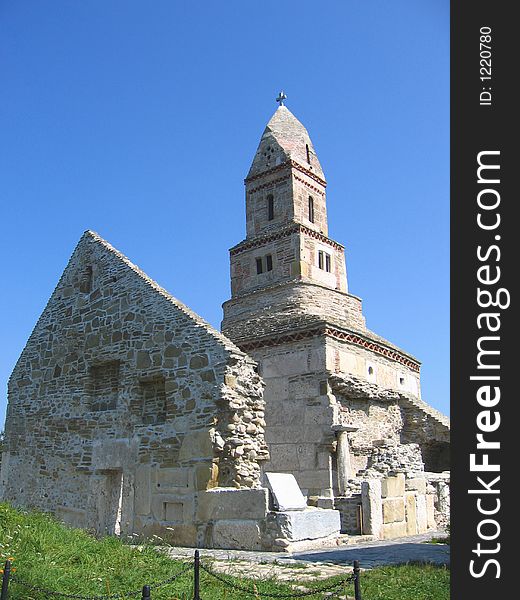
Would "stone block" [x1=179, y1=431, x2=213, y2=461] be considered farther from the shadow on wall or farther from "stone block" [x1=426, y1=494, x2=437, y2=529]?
the shadow on wall

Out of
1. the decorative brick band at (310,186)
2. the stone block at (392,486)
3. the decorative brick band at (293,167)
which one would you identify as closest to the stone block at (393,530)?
the stone block at (392,486)

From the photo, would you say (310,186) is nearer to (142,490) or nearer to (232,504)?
(142,490)

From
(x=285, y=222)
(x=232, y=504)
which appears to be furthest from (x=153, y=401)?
(x=285, y=222)

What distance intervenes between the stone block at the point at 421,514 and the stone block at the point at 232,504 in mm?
5458

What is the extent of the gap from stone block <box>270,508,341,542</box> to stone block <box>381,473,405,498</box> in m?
2.50

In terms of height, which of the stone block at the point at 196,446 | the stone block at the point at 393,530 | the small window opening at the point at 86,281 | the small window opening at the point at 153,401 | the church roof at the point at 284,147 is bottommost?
the stone block at the point at 393,530

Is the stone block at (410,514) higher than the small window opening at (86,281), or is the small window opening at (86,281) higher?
the small window opening at (86,281)

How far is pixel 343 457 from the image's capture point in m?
15.2

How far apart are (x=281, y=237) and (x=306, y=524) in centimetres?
1327

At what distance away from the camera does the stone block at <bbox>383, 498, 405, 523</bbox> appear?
37.4 ft

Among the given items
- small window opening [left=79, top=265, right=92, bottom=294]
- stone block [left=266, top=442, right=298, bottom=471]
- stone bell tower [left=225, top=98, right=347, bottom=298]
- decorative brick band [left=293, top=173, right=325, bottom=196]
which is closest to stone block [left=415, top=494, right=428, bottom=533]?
stone block [left=266, top=442, right=298, bottom=471]

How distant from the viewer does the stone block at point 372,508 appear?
1101 centimetres

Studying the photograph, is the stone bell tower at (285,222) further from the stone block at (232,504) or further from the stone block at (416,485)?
the stone block at (232,504)

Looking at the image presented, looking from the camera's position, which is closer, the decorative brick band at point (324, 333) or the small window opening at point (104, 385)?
the small window opening at point (104, 385)
